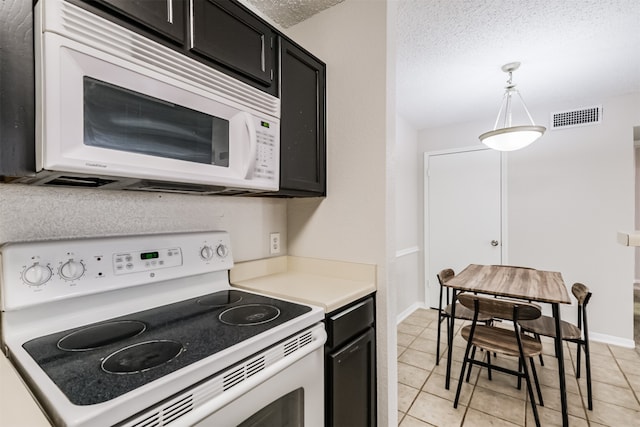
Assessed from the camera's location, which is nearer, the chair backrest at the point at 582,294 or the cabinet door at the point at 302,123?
the cabinet door at the point at 302,123

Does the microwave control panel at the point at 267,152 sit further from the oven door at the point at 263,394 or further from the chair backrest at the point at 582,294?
the chair backrest at the point at 582,294

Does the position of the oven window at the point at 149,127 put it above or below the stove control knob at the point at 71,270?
above

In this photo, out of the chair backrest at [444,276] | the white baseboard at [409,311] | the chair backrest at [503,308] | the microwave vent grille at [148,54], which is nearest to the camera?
the microwave vent grille at [148,54]

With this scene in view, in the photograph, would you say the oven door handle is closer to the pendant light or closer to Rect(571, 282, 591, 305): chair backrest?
Rect(571, 282, 591, 305): chair backrest

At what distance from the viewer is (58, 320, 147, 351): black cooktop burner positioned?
831 millimetres

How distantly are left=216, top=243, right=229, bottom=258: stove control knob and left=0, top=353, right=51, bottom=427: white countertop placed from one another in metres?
0.74

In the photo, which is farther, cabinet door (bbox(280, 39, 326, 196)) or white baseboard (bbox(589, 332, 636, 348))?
white baseboard (bbox(589, 332, 636, 348))

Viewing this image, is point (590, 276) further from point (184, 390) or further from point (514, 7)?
point (184, 390)

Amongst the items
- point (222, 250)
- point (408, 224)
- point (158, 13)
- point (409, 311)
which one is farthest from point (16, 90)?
point (409, 311)

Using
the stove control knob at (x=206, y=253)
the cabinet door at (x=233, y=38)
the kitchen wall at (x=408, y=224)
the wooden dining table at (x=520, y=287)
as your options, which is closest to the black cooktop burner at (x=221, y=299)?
the stove control knob at (x=206, y=253)

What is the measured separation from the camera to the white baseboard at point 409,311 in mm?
3489

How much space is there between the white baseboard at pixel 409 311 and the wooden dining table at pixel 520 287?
3.63ft

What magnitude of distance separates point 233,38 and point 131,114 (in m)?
0.54

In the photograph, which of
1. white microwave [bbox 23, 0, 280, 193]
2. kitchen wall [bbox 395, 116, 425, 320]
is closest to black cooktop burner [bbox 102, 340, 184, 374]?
white microwave [bbox 23, 0, 280, 193]
